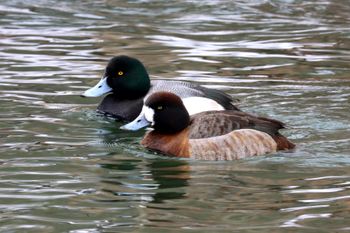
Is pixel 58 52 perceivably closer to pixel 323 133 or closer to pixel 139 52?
pixel 139 52

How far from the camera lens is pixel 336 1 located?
2027 centimetres

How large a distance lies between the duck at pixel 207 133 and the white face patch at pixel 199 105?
1347mm

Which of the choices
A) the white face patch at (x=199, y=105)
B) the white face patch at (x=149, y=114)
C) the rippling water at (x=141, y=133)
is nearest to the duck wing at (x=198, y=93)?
the white face patch at (x=199, y=105)

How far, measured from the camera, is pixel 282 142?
10172mm

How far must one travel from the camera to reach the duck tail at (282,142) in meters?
10.2

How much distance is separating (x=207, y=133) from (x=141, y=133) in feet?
4.73

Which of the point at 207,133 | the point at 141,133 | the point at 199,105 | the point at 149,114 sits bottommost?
the point at 141,133

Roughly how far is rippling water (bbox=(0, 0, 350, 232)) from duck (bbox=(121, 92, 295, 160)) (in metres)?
0.13

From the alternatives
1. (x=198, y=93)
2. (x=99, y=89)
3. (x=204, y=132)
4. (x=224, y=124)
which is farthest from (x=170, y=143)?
(x=99, y=89)

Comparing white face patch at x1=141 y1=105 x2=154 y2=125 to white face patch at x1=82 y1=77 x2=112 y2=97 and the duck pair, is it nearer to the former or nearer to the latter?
the duck pair

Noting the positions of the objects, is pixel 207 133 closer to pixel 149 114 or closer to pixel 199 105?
pixel 149 114

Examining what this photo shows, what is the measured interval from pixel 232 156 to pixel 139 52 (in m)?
6.13

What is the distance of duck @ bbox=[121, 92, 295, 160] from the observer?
394 inches

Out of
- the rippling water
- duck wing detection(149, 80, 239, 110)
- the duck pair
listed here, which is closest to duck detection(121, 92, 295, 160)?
the duck pair
